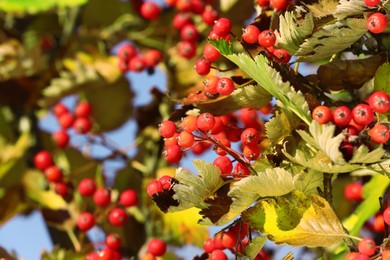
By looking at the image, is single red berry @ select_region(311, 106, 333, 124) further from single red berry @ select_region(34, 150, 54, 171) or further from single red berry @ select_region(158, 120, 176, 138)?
single red berry @ select_region(34, 150, 54, 171)

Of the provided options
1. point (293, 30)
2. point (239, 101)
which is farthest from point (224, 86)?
point (293, 30)

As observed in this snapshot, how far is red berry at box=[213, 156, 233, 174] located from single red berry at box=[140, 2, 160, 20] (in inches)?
54.2

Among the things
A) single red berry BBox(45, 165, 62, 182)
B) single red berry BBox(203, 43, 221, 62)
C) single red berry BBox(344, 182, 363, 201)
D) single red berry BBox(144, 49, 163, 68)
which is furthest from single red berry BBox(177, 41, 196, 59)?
single red berry BBox(203, 43, 221, 62)

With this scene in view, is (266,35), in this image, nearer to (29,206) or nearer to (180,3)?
(180,3)

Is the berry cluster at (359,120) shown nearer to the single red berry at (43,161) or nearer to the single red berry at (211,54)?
the single red berry at (211,54)

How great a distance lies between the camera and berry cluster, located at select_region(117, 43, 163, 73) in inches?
96.1

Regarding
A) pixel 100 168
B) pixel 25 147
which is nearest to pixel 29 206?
pixel 25 147

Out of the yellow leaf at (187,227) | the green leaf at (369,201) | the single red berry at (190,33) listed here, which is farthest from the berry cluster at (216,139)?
the single red berry at (190,33)

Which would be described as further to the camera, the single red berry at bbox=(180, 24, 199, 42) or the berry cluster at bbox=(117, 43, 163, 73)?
the berry cluster at bbox=(117, 43, 163, 73)

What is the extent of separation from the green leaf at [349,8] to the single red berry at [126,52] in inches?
55.3

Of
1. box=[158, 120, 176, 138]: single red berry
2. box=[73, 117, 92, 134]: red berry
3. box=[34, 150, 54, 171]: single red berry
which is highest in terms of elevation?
box=[158, 120, 176, 138]: single red berry

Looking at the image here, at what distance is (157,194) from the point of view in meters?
1.19

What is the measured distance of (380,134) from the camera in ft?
3.39

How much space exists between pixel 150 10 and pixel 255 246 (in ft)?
4.83
